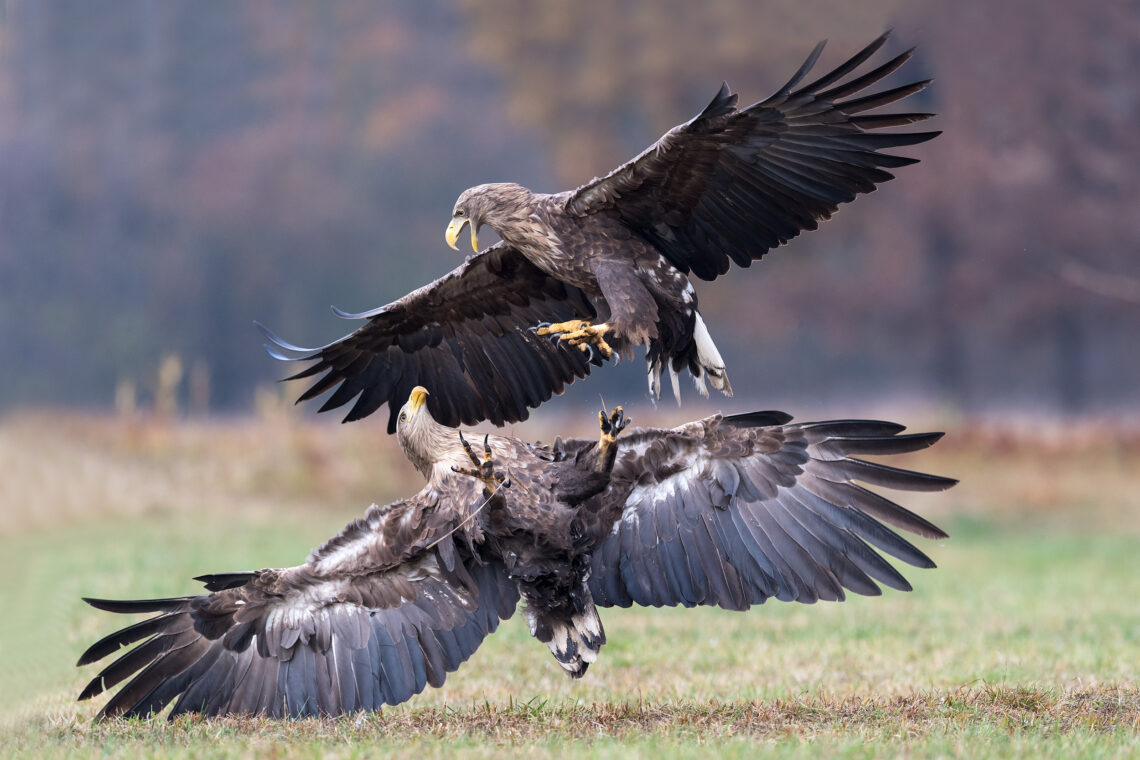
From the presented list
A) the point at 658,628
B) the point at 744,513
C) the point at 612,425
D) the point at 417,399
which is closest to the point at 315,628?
the point at 417,399

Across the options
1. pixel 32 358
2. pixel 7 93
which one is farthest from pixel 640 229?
pixel 7 93

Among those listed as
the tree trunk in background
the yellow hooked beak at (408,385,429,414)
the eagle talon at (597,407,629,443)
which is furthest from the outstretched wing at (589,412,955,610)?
the tree trunk in background

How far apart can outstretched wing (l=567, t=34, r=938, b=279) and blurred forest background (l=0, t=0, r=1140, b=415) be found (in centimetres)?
1201

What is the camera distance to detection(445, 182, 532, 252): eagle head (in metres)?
5.84

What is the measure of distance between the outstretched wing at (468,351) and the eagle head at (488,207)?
10.8 inches

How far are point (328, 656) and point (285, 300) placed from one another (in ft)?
65.2

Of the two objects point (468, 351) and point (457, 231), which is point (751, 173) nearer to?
point (457, 231)

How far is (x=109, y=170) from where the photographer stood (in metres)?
23.0

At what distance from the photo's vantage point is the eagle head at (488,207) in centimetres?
584

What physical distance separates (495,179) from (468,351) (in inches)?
659

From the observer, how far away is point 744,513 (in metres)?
5.20

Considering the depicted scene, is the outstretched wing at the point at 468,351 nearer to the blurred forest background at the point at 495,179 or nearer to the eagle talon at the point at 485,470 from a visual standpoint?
the eagle talon at the point at 485,470

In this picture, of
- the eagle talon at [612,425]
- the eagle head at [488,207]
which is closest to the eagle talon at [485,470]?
the eagle talon at [612,425]

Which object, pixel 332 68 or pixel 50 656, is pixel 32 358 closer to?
pixel 332 68
